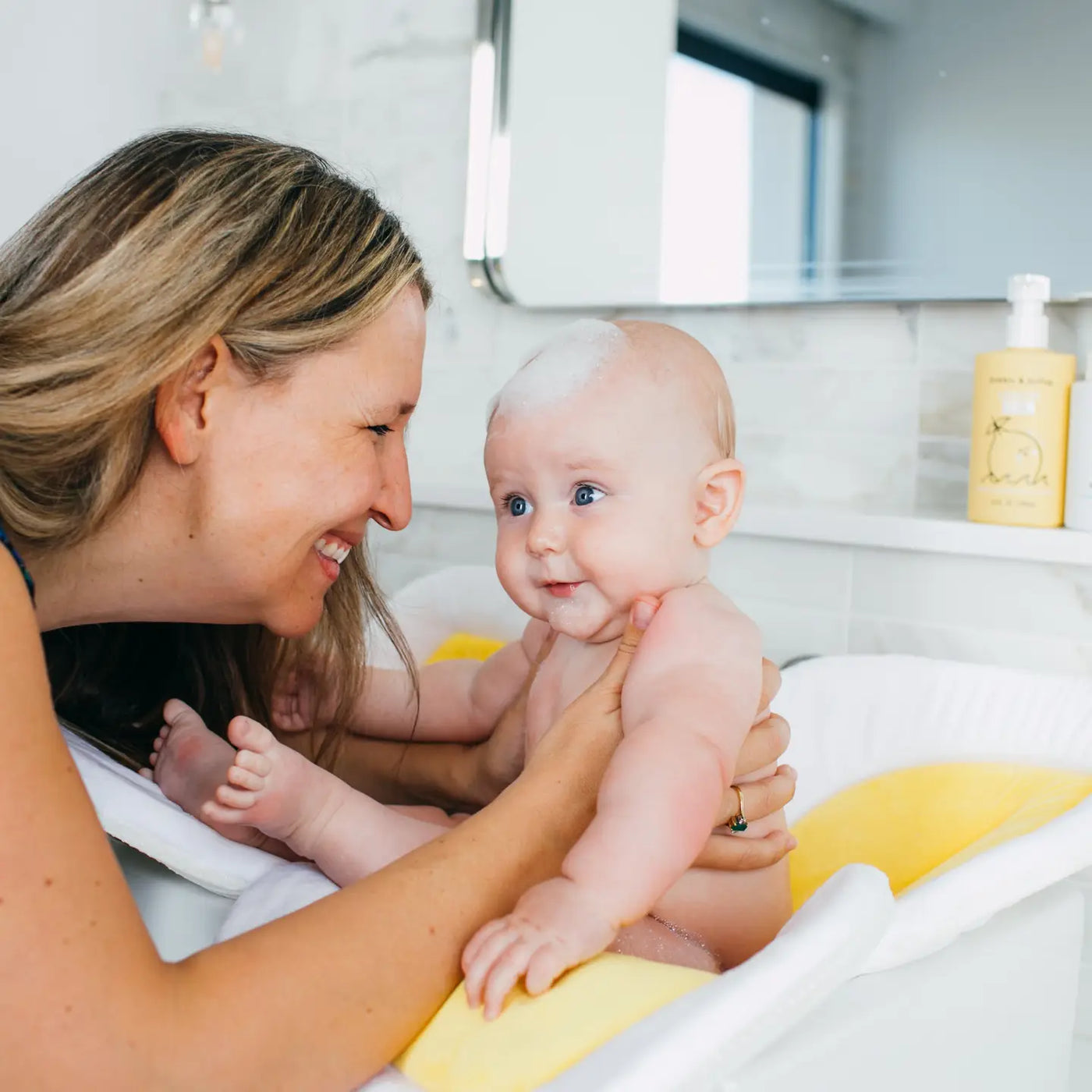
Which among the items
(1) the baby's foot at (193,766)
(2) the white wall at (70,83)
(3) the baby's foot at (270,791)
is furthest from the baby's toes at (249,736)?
(2) the white wall at (70,83)

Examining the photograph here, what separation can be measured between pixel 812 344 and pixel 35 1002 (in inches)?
48.2

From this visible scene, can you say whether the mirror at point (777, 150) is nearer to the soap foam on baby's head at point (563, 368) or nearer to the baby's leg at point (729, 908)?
the soap foam on baby's head at point (563, 368)

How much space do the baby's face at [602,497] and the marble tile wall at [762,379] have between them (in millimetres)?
436

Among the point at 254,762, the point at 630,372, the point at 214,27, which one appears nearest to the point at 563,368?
the point at 630,372

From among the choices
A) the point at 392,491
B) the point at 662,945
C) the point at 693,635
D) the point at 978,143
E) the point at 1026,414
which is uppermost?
the point at 978,143

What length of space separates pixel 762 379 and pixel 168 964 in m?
1.15

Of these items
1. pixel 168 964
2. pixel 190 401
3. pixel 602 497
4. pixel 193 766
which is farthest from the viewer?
pixel 193 766

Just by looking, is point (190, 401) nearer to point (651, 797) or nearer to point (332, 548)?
point (332, 548)

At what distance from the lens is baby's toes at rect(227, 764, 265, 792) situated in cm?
96

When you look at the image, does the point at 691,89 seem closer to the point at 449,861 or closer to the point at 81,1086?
the point at 449,861

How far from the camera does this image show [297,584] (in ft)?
3.34

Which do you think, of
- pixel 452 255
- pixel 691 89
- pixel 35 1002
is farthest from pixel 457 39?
pixel 35 1002

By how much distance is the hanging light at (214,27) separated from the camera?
7.11 feet

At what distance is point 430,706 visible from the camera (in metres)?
1.34
